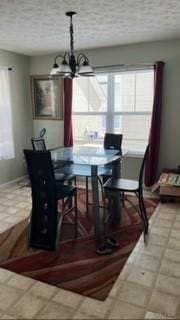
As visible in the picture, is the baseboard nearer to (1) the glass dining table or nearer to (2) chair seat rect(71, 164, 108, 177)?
(1) the glass dining table

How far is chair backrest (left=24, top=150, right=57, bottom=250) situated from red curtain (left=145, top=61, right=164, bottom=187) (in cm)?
228

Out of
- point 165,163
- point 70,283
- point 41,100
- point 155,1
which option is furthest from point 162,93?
point 70,283

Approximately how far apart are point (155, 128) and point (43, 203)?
2.41 metres

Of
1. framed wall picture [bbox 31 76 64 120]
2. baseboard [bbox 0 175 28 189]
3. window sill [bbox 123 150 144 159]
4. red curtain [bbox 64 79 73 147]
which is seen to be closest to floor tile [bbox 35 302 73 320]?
window sill [bbox 123 150 144 159]

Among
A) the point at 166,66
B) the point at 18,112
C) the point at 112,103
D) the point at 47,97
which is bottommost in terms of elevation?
the point at 18,112

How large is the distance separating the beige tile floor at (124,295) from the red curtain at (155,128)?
1865 mm

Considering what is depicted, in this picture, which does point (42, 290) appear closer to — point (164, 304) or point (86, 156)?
point (164, 304)

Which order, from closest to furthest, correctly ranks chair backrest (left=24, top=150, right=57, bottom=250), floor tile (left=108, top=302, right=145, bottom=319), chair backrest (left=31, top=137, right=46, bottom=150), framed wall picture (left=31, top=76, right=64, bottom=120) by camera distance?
floor tile (left=108, top=302, right=145, bottom=319) → chair backrest (left=24, top=150, right=57, bottom=250) → chair backrest (left=31, top=137, right=46, bottom=150) → framed wall picture (left=31, top=76, right=64, bottom=120)

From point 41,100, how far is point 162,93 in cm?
234

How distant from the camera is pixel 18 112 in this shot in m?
5.21

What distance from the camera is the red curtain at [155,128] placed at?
14.0 ft

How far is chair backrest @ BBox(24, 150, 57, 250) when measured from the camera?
2.64 metres

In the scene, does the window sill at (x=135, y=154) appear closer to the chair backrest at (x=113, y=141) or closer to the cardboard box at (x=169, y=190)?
the chair backrest at (x=113, y=141)

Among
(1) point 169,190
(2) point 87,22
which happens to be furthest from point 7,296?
(2) point 87,22
